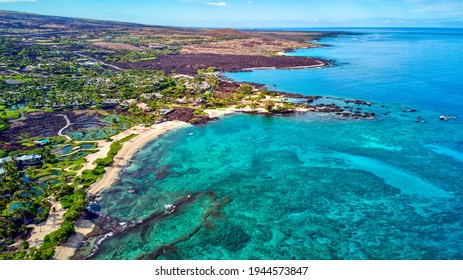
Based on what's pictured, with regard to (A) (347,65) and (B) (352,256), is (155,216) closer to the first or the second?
(B) (352,256)

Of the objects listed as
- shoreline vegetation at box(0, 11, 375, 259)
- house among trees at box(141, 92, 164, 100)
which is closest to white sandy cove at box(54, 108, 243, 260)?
shoreline vegetation at box(0, 11, 375, 259)

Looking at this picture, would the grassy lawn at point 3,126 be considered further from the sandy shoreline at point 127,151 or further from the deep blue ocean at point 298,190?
A: the deep blue ocean at point 298,190

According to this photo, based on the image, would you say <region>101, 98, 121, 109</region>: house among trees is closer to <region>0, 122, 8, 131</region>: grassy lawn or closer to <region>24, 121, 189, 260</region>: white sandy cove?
<region>24, 121, 189, 260</region>: white sandy cove

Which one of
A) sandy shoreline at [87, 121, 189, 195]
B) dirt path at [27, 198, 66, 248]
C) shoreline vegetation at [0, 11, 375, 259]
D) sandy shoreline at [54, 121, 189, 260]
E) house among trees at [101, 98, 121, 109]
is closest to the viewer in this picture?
sandy shoreline at [54, 121, 189, 260]

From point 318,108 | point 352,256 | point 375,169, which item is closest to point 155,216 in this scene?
point 352,256

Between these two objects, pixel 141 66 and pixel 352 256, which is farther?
pixel 141 66

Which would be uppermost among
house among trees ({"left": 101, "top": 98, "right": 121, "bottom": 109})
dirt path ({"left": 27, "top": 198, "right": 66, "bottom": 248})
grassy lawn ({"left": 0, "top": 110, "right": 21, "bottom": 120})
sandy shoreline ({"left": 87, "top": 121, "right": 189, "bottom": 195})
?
house among trees ({"left": 101, "top": 98, "right": 121, "bottom": 109})

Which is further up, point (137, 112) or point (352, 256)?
point (137, 112)
